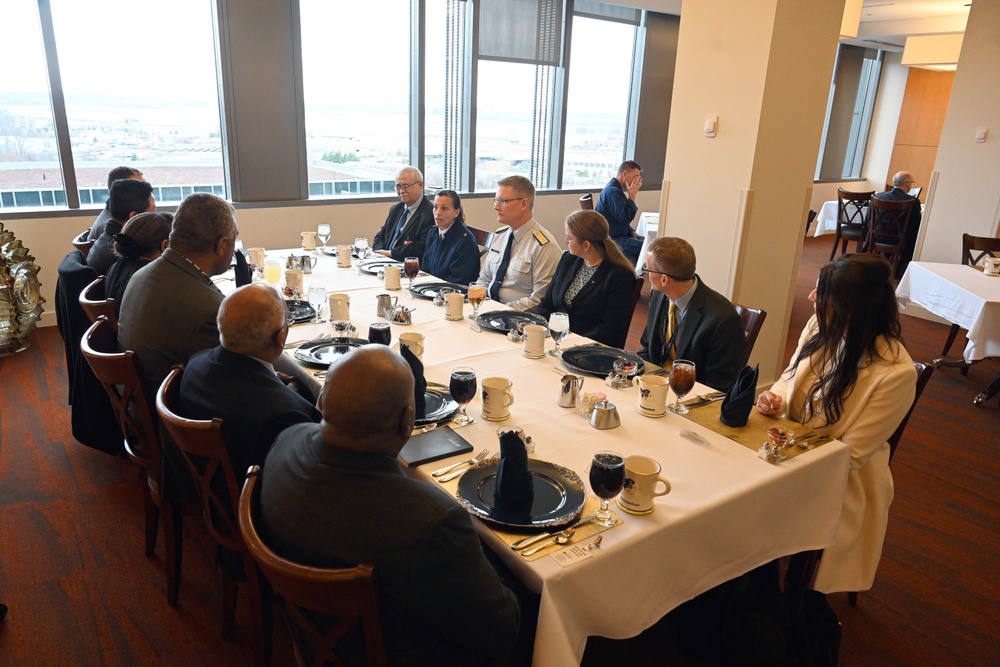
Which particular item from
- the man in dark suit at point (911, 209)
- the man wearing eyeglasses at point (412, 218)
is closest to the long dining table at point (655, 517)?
the man wearing eyeglasses at point (412, 218)

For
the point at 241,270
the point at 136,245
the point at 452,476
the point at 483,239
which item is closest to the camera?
the point at 452,476

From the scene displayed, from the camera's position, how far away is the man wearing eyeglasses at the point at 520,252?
12.0 ft

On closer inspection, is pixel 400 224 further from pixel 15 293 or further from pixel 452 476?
pixel 452 476

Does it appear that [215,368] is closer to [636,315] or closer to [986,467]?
[986,467]

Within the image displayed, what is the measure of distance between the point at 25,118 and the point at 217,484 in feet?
15.3

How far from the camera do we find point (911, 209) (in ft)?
24.2

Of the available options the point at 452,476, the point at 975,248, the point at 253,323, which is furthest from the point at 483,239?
the point at 975,248

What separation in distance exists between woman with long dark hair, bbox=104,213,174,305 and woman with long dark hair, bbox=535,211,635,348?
6.02ft

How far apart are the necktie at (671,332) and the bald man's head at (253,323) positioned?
154 cm

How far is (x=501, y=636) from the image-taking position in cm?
125

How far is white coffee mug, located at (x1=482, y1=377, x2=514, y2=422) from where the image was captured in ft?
6.44

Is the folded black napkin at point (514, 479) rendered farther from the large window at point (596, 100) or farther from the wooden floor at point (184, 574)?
the large window at point (596, 100)

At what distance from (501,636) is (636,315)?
16.3 ft

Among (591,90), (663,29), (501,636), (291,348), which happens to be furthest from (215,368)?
(663,29)
